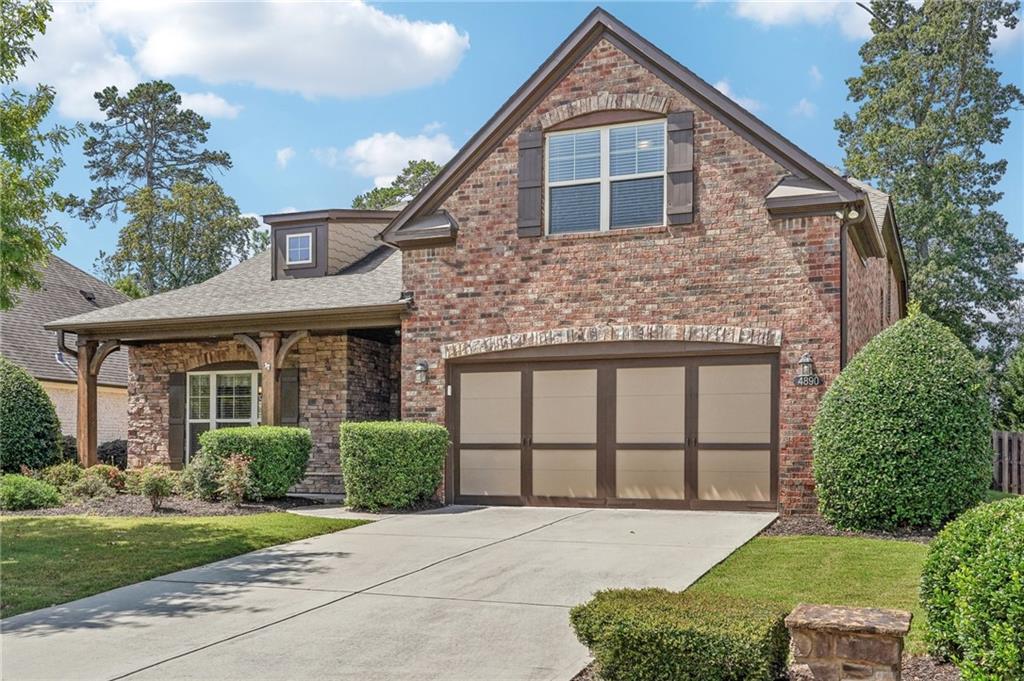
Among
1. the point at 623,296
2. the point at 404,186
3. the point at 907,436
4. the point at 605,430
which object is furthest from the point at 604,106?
the point at 404,186

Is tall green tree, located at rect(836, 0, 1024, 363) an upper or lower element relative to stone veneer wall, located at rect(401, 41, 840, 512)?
upper

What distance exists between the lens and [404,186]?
38.9 m

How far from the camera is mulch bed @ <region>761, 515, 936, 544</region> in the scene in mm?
10195

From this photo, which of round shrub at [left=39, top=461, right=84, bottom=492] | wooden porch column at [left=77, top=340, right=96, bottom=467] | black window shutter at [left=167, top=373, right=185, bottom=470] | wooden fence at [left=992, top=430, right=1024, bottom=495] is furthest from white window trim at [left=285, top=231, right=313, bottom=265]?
wooden fence at [left=992, top=430, right=1024, bottom=495]

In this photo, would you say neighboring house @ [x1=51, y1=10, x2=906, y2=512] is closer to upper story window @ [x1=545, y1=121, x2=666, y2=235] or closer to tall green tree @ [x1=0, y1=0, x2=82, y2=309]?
upper story window @ [x1=545, y1=121, x2=666, y2=235]

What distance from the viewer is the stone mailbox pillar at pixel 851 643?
4641mm

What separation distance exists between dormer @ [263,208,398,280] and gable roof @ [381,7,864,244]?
4.62 m

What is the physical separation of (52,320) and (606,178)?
18448mm

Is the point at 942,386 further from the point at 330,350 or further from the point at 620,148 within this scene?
the point at 330,350

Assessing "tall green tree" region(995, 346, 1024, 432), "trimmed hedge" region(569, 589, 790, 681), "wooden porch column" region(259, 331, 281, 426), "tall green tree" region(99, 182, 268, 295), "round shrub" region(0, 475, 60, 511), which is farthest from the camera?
"tall green tree" region(99, 182, 268, 295)

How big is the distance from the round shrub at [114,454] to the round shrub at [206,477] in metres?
6.35

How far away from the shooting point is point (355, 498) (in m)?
12.9

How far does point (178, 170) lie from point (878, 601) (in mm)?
44206

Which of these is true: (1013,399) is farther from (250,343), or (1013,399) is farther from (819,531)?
(250,343)
